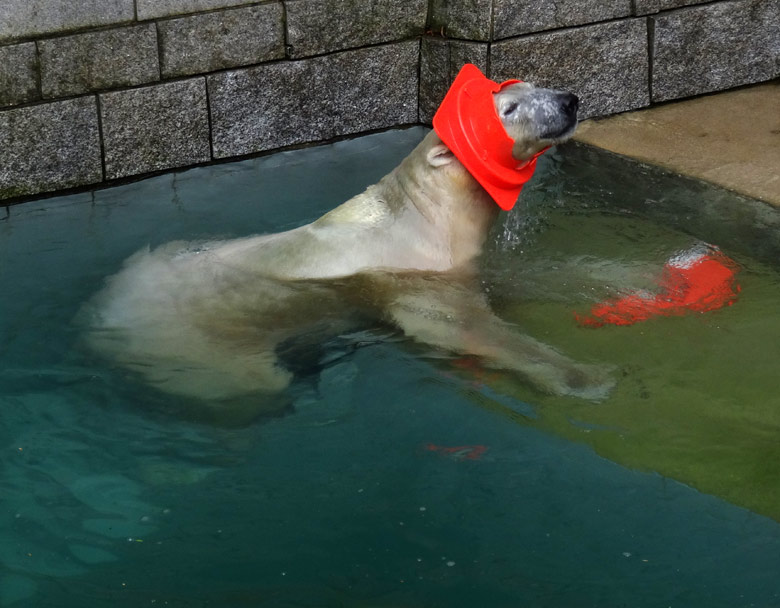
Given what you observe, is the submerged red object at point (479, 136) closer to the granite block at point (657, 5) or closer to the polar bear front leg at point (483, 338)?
the polar bear front leg at point (483, 338)

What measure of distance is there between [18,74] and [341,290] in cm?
265

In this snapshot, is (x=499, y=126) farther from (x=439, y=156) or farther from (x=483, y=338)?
(x=483, y=338)

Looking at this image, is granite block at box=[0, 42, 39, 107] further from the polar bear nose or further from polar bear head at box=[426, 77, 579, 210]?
the polar bear nose

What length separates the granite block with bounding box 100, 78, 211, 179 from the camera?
23.4 ft

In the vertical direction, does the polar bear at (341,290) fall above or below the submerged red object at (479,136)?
below

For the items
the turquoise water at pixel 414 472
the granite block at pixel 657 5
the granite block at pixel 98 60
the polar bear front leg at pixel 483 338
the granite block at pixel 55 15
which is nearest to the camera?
the turquoise water at pixel 414 472

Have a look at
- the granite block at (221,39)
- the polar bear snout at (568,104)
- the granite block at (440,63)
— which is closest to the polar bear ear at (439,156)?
the polar bear snout at (568,104)

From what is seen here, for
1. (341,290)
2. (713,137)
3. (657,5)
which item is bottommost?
(341,290)

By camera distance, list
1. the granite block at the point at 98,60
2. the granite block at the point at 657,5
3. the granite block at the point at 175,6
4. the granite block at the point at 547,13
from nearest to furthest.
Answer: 1. the granite block at the point at 98,60
2. the granite block at the point at 175,6
3. the granite block at the point at 547,13
4. the granite block at the point at 657,5

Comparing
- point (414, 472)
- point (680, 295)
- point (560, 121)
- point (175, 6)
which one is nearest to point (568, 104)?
point (560, 121)

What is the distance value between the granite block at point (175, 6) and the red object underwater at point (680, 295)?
3.23 meters

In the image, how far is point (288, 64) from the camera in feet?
24.7

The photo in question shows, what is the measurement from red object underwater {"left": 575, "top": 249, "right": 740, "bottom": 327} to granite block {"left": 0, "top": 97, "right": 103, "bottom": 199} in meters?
3.41

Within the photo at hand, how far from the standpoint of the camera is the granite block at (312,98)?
7.49 m
